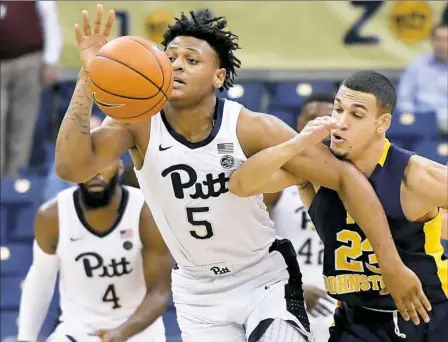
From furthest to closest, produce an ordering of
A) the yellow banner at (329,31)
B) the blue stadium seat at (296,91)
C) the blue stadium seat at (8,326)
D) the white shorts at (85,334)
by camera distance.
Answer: the yellow banner at (329,31) → the blue stadium seat at (296,91) → the blue stadium seat at (8,326) → the white shorts at (85,334)

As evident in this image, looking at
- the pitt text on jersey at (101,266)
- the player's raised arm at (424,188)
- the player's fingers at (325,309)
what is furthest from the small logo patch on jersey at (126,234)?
the player's raised arm at (424,188)

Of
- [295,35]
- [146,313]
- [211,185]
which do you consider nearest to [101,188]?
[146,313]

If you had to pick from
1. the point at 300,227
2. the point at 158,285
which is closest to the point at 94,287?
the point at 158,285

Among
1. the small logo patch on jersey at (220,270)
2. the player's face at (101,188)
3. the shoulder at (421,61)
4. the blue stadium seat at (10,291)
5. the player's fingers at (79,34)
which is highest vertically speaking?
the player's fingers at (79,34)

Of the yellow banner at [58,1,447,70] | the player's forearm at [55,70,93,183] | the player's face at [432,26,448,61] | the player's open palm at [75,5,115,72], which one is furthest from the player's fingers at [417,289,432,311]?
the yellow banner at [58,1,447,70]

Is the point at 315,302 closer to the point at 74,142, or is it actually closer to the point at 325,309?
the point at 325,309

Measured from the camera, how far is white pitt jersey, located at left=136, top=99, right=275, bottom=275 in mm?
4273

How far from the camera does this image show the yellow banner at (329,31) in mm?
8766

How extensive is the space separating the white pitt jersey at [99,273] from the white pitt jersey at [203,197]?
1244 mm

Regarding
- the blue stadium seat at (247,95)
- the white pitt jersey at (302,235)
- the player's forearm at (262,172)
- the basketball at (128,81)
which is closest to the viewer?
the basketball at (128,81)

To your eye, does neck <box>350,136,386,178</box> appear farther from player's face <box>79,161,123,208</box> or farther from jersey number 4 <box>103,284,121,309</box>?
jersey number 4 <box>103,284,121,309</box>

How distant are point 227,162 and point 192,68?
45 centimetres

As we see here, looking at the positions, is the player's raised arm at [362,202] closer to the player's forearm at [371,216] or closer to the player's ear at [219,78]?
the player's forearm at [371,216]

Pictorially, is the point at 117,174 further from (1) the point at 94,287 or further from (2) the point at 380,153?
(2) the point at 380,153
